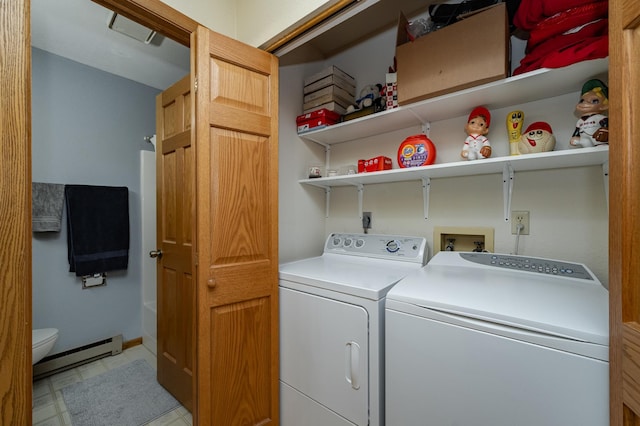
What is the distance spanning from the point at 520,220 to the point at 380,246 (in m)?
0.75

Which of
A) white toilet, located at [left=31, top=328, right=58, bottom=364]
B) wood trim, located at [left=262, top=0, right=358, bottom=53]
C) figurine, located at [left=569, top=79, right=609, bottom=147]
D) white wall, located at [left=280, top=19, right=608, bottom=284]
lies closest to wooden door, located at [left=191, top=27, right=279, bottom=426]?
wood trim, located at [left=262, top=0, right=358, bottom=53]

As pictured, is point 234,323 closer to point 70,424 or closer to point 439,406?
point 439,406

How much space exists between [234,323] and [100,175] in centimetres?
216

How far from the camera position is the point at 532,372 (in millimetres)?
748

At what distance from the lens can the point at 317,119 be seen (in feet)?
6.04

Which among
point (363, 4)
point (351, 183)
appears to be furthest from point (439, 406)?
point (363, 4)

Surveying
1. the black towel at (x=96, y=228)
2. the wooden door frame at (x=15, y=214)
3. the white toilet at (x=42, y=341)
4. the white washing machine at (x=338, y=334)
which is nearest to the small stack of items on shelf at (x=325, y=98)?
the white washing machine at (x=338, y=334)

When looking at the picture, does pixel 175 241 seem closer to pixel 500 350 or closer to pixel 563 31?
pixel 500 350

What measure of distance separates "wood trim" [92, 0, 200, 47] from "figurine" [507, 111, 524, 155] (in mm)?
1603

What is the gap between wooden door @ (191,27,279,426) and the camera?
123 centimetres

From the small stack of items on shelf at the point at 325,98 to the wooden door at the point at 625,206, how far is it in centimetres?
138

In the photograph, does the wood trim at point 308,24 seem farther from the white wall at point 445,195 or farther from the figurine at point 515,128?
the figurine at point 515,128

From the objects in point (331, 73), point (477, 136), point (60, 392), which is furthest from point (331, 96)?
point (60, 392)

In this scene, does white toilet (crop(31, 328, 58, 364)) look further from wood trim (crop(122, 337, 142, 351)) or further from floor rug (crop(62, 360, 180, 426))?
wood trim (crop(122, 337, 142, 351))
